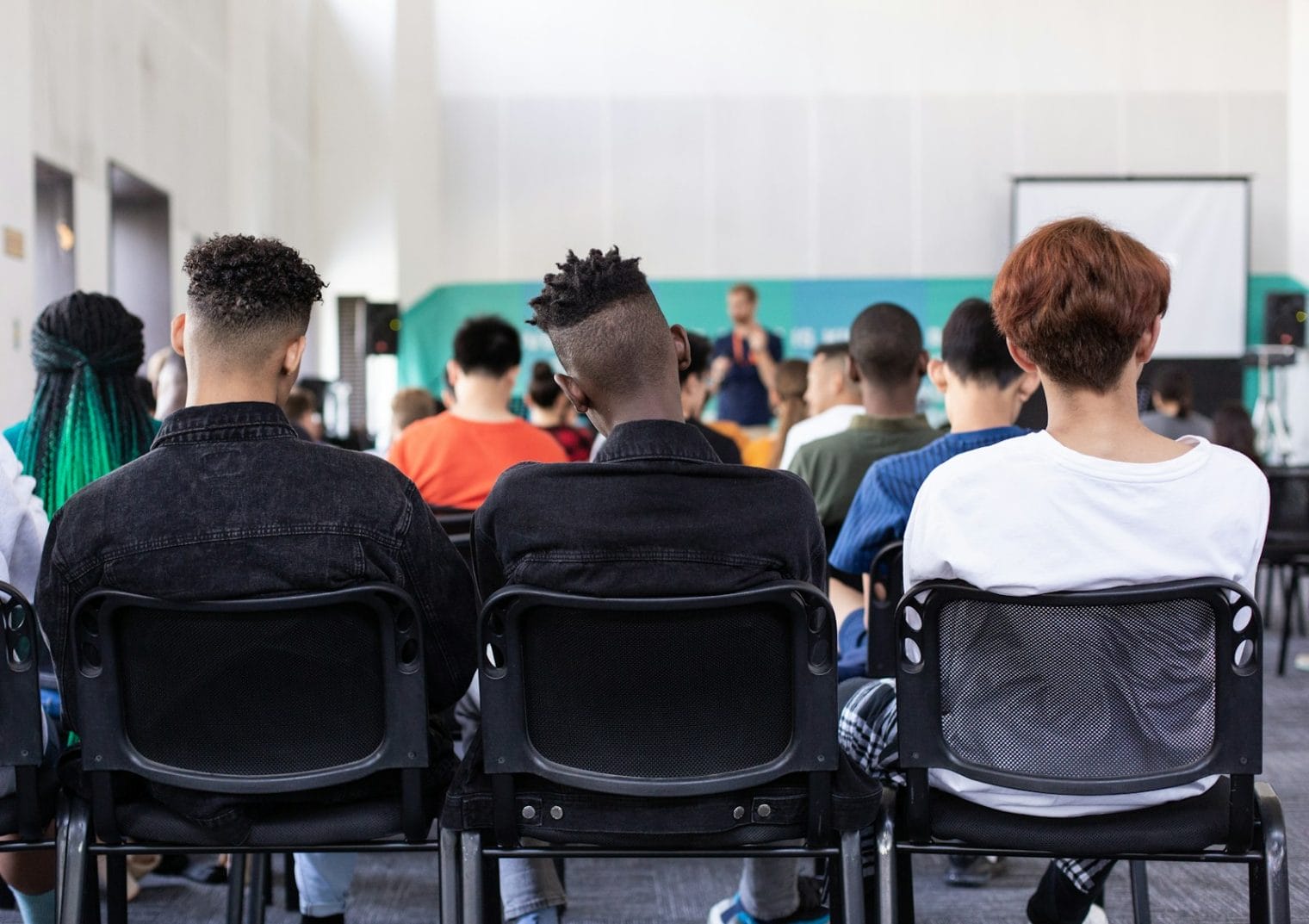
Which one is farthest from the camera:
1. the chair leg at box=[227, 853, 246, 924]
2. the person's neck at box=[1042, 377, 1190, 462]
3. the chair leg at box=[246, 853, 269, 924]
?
the chair leg at box=[246, 853, 269, 924]

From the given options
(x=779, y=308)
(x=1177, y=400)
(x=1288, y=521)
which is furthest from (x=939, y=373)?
(x=779, y=308)

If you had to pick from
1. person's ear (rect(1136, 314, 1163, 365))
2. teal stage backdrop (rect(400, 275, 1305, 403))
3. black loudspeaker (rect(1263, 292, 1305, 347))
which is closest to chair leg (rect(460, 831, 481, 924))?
person's ear (rect(1136, 314, 1163, 365))

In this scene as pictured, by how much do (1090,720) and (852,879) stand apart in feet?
1.06

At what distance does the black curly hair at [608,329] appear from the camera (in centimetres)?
158

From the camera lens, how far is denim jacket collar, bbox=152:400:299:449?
152 cm

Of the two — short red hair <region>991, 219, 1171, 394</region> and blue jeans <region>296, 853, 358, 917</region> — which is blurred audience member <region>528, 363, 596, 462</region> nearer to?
blue jeans <region>296, 853, 358, 917</region>

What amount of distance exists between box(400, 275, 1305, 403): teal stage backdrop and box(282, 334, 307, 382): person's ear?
8967 millimetres

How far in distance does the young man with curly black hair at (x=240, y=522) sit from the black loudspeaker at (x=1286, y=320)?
10.1 m

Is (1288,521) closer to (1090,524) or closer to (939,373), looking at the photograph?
(939,373)

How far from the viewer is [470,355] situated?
3.25 metres

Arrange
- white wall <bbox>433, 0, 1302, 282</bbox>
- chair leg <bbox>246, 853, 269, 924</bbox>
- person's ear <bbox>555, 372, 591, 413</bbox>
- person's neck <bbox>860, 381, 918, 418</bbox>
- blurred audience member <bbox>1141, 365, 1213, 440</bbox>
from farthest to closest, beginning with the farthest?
white wall <bbox>433, 0, 1302, 282</bbox>
blurred audience member <bbox>1141, 365, 1213, 440</bbox>
person's neck <bbox>860, 381, 918, 418</bbox>
chair leg <bbox>246, 853, 269, 924</bbox>
person's ear <bbox>555, 372, 591, 413</bbox>

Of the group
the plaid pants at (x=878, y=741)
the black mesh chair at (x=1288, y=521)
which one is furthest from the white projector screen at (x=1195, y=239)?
the plaid pants at (x=878, y=741)

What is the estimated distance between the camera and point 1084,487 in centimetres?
145

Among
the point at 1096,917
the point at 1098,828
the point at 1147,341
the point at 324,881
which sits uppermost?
the point at 1147,341
